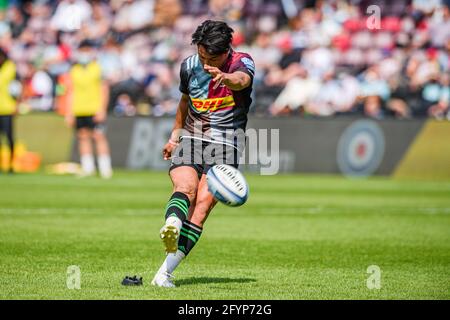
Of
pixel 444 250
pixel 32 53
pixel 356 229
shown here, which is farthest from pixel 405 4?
pixel 444 250

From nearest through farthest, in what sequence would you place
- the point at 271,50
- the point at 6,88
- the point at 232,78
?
the point at 232,78 < the point at 6,88 < the point at 271,50

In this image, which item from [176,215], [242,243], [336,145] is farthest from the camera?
[336,145]

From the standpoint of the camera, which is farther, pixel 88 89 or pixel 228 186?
pixel 88 89

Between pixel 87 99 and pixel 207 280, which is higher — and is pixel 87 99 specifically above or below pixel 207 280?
above

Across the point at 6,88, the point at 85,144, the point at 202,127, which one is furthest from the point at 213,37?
the point at 6,88

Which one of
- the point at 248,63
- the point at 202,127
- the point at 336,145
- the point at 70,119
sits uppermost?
the point at 248,63

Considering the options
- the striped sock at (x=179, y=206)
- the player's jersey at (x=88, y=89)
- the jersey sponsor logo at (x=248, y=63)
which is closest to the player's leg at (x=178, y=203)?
the striped sock at (x=179, y=206)

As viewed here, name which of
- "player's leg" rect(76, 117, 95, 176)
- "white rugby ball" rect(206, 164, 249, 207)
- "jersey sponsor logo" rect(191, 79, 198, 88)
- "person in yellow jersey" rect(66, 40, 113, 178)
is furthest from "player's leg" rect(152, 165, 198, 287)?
"person in yellow jersey" rect(66, 40, 113, 178)

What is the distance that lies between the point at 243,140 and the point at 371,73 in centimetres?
1738

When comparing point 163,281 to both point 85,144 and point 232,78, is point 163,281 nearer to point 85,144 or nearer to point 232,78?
point 232,78

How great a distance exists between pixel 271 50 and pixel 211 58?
20490 mm

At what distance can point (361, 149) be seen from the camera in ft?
77.5

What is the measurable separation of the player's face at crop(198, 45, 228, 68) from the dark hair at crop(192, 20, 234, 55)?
0.06 m

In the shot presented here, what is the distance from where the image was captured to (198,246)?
1166 centimetres
